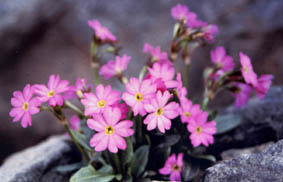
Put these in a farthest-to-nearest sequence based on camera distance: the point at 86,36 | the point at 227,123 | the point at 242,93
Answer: the point at 86,36 → the point at 227,123 → the point at 242,93

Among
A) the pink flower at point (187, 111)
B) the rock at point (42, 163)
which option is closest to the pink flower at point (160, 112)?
the pink flower at point (187, 111)

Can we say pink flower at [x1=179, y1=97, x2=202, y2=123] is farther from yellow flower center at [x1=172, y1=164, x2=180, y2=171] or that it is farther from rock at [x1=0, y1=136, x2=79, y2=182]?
rock at [x1=0, y1=136, x2=79, y2=182]

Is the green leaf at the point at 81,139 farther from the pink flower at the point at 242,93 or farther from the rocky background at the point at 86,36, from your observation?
the rocky background at the point at 86,36

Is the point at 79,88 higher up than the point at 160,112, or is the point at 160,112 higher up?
the point at 79,88

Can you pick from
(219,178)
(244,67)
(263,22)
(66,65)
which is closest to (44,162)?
(219,178)

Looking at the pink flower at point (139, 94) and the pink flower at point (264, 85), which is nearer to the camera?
the pink flower at point (139, 94)

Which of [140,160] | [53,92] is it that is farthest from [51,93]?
[140,160]

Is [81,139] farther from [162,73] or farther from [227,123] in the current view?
[227,123]
